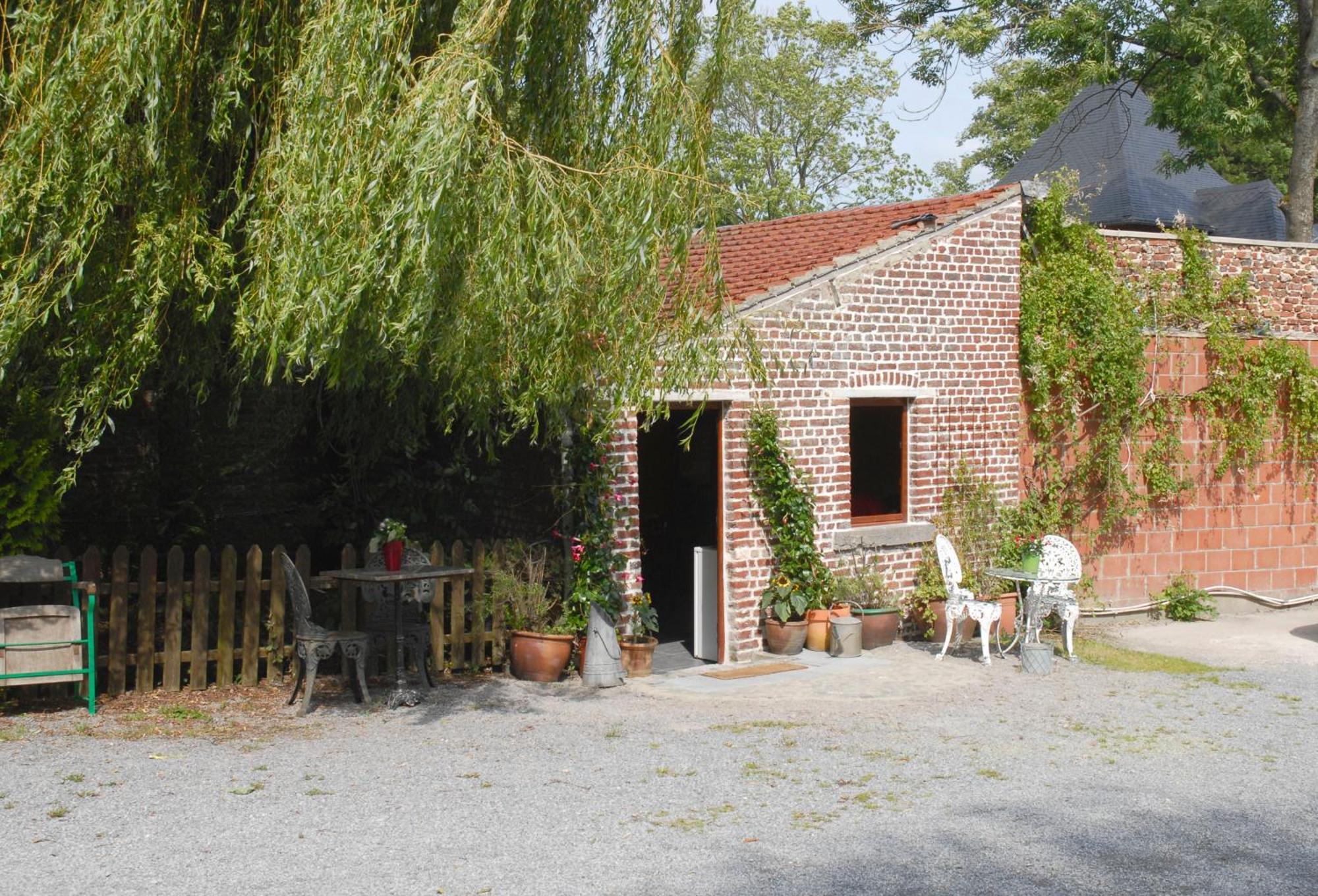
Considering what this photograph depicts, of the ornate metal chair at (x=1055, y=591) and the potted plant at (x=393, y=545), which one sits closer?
the potted plant at (x=393, y=545)

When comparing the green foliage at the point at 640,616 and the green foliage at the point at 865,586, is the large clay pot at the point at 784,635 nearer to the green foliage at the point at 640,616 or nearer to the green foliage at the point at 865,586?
the green foliage at the point at 865,586

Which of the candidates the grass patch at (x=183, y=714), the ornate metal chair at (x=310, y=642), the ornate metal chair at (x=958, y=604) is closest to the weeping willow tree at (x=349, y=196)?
the ornate metal chair at (x=310, y=642)

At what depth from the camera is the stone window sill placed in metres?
11.4

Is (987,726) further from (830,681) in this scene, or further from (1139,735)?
(830,681)

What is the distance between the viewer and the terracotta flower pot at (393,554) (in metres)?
8.87

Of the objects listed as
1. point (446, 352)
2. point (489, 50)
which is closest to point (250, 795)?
point (446, 352)

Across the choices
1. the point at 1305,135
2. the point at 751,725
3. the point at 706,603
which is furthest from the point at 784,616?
the point at 1305,135

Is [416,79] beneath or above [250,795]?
above

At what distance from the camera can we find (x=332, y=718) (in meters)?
8.46

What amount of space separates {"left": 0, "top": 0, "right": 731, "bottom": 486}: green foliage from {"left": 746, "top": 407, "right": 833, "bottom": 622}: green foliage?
9.14 feet

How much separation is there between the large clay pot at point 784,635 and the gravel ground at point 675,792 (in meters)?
1.00

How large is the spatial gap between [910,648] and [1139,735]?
3.28 metres

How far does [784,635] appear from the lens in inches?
424

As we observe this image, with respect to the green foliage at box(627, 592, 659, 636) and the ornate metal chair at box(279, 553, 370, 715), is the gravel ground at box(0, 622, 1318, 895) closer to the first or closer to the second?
the ornate metal chair at box(279, 553, 370, 715)
